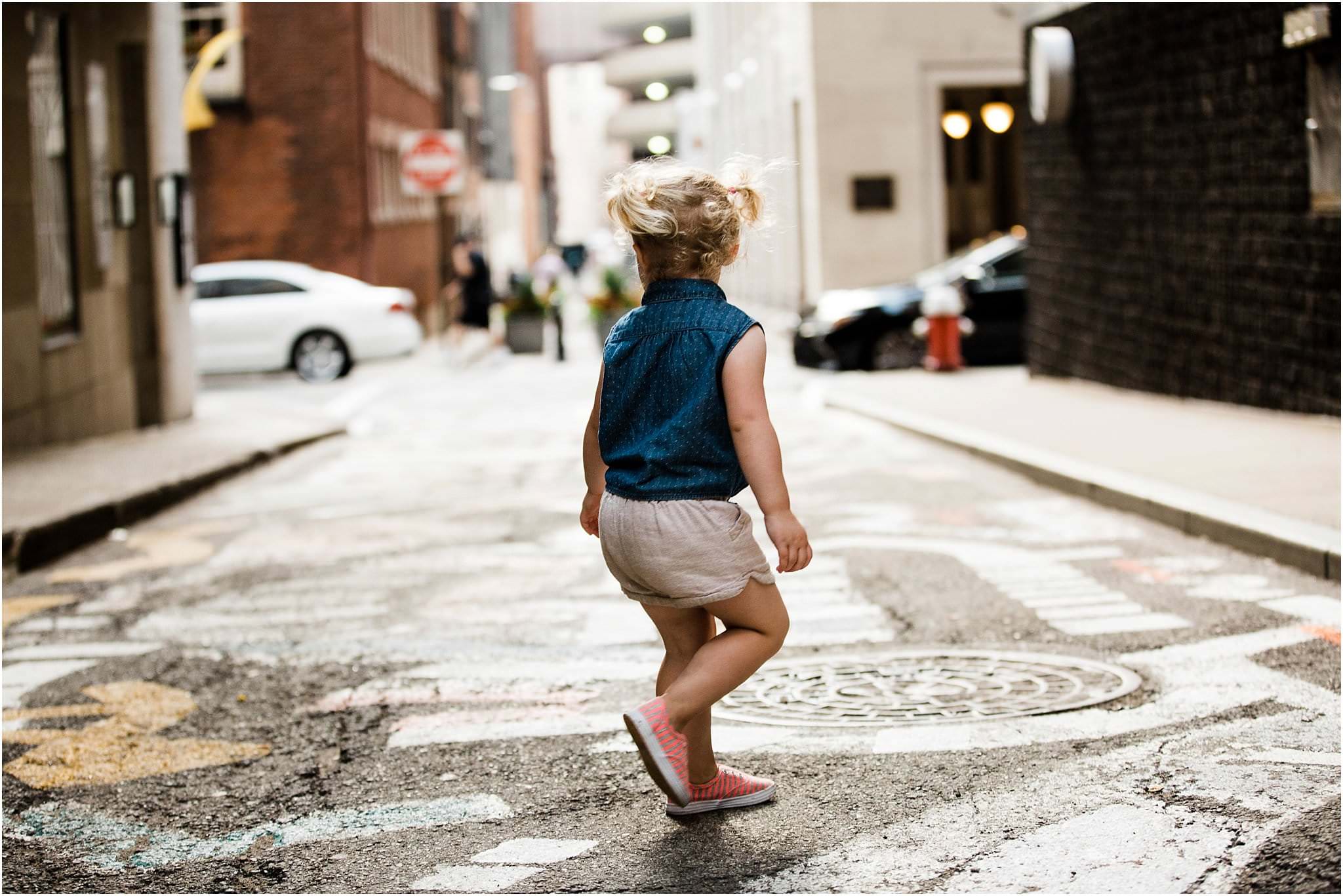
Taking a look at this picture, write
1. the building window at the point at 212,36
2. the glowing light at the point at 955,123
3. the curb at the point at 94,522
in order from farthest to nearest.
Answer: the building window at the point at 212,36
the glowing light at the point at 955,123
the curb at the point at 94,522

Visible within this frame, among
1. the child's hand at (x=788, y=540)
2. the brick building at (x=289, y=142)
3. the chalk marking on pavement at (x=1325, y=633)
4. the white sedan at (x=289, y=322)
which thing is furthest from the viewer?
the brick building at (x=289, y=142)

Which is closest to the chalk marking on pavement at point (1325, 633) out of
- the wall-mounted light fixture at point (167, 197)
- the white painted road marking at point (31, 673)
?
the white painted road marking at point (31, 673)

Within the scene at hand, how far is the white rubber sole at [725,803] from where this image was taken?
431 cm

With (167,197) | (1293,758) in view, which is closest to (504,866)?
(1293,758)

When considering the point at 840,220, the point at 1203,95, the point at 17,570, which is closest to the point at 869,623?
the point at 17,570

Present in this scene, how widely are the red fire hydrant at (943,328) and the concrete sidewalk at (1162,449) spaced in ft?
6.45

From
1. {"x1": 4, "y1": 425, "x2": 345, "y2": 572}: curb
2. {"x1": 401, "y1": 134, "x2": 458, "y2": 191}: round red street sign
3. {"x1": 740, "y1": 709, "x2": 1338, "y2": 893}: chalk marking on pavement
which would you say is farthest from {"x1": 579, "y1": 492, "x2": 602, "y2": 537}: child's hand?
{"x1": 401, "y1": 134, "x2": 458, "y2": 191}: round red street sign

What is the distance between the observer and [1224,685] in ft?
17.9

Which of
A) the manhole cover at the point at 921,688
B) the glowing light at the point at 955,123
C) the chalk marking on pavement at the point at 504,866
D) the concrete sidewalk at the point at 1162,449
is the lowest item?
the manhole cover at the point at 921,688

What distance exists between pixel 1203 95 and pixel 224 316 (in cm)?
1442

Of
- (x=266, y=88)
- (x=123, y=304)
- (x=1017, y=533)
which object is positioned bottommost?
(x=1017, y=533)

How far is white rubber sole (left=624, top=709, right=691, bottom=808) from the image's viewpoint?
4.01 metres

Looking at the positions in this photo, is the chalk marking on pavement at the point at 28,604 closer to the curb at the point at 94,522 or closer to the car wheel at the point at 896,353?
the curb at the point at 94,522

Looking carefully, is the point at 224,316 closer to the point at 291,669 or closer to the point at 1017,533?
the point at 1017,533
